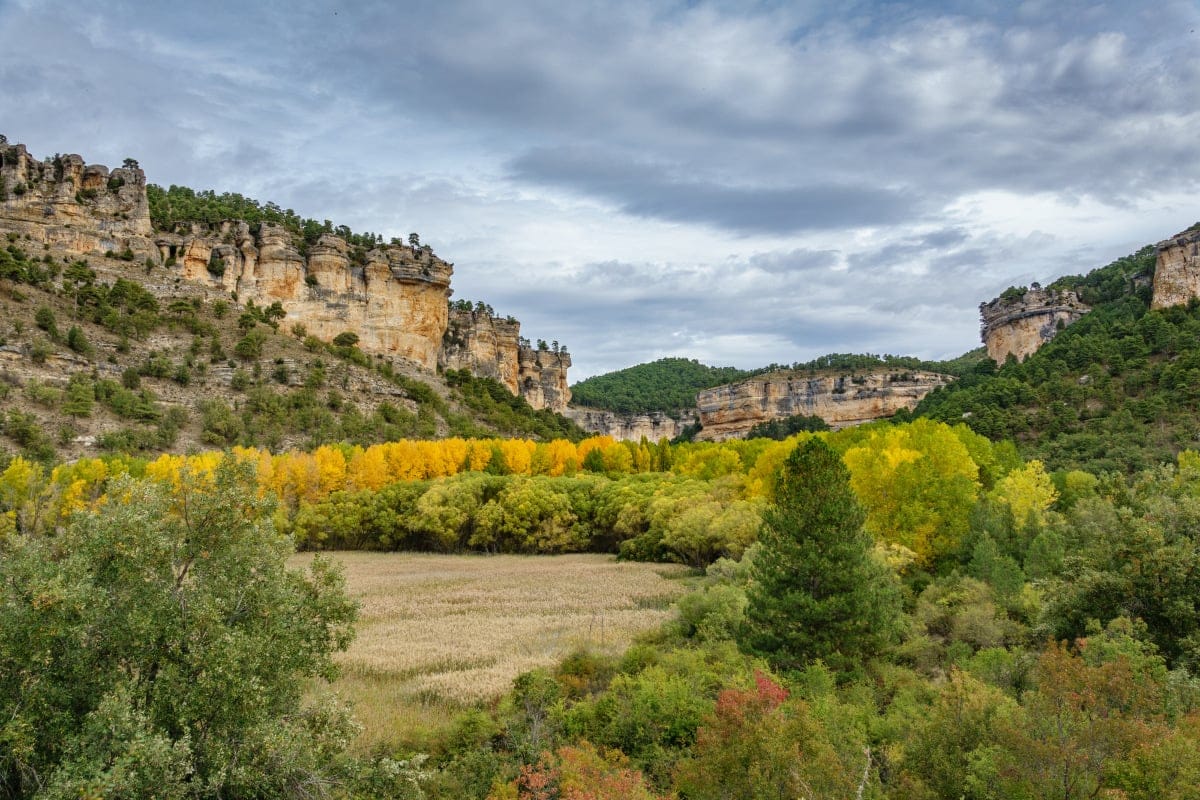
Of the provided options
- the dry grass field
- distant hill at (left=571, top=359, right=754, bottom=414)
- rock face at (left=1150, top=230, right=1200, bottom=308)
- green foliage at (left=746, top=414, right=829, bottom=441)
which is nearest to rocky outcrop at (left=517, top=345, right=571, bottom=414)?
distant hill at (left=571, top=359, right=754, bottom=414)

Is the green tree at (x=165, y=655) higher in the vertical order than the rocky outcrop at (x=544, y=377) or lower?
lower

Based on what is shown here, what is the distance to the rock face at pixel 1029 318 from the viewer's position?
3282 inches

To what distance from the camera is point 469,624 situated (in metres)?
27.7

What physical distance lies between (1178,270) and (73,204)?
11307 cm

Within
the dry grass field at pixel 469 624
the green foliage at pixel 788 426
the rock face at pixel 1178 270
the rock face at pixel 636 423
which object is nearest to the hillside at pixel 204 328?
the dry grass field at pixel 469 624

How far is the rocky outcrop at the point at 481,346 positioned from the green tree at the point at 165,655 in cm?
9891

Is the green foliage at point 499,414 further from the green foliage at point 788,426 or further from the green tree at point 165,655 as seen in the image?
the green tree at point 165,655

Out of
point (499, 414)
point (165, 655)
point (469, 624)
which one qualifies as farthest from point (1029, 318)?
point (165, 655)

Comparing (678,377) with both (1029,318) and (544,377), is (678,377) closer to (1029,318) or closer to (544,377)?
(544,377)

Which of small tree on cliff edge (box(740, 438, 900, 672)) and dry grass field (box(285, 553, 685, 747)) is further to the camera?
small tree on cliff edge (box(740, 438, 900, 672))

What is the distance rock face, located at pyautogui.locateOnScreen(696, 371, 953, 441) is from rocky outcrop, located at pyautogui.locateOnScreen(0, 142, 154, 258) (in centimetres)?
8844

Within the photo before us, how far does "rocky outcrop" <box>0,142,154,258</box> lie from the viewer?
79.4 metres

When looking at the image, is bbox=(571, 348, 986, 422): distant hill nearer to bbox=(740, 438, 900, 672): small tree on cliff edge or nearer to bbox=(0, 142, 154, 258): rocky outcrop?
bbox=(0, 142, 154, 258): rocky outcrop

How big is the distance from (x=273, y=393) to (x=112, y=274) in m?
24.4
